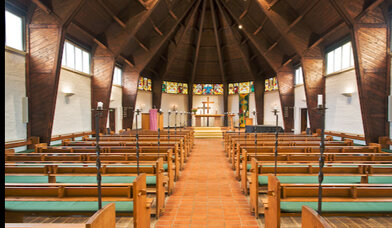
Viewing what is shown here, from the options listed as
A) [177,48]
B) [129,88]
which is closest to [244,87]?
[177,48]

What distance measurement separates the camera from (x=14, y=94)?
5723mm

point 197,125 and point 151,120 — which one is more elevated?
point 151,120

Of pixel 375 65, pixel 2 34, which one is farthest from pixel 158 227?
pixel 375 65

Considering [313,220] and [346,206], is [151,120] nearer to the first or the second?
[346,206]

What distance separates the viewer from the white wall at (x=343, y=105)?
7562 mm

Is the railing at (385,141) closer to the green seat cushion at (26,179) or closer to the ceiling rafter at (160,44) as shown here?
the green seat cushion at (26,179)

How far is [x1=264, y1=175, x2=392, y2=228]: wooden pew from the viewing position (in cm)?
218

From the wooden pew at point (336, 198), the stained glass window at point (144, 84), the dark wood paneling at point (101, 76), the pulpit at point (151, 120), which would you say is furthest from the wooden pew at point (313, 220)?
the stained glass window at point (144, 84)

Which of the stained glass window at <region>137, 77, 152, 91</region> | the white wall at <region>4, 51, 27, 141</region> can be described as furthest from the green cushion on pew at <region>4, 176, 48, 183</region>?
the stained glass window at <region>137, 77, 152, 91</region>

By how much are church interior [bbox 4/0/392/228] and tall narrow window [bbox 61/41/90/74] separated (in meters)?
0.06

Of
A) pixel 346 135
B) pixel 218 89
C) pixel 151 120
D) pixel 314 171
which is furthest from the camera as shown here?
pixel 218 89

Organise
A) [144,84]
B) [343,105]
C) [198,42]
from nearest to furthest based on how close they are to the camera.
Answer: [343,105] < [198,42] < [144,84]

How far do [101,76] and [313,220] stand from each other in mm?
10116

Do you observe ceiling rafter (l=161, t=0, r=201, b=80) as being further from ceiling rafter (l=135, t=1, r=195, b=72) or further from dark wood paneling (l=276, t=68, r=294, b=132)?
dark wood paneling (l=276, t=68, r=294, b=132)
